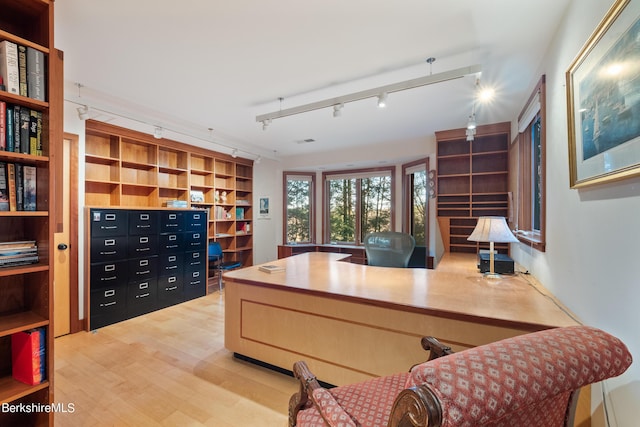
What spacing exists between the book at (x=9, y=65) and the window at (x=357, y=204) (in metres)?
4.99

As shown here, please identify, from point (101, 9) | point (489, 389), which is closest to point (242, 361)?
point (489, 389)

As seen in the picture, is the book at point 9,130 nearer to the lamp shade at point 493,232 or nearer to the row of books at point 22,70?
the row of books at point 22,70

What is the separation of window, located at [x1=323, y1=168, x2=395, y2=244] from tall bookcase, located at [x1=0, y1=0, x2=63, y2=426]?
4.86 meters

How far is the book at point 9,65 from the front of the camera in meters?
1.33

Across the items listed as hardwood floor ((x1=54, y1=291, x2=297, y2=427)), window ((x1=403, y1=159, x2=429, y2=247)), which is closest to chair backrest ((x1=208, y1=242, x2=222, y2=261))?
hardwood floor ((x1=54, y1=291, x2=297, y2=427))

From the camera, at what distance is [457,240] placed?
4.20 meters

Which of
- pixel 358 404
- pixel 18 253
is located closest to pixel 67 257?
pixel 18 253

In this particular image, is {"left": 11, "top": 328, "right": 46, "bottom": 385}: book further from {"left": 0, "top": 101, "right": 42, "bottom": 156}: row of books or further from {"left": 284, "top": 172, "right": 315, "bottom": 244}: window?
{"left": 284, "top": 172, "right": 315, "bottom": 244}: window

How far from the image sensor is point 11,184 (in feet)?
4.60

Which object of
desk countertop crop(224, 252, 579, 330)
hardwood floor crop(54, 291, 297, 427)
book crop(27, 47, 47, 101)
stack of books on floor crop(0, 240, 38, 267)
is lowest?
hardwood floor crop(54, 291, 297, 427)

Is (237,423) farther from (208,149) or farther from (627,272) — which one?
(208,149)

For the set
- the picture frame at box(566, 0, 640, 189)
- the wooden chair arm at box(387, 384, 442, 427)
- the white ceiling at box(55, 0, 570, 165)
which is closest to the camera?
the wooden chair arm at box(387, 384, 442, 427)

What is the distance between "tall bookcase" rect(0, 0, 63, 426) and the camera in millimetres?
1412

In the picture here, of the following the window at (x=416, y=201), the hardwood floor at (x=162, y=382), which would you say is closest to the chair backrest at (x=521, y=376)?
the hardwood floor at (x=162, y=382)
